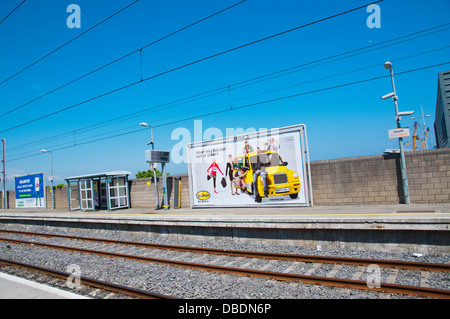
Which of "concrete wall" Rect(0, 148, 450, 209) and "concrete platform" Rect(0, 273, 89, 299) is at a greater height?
"concrete wall" Rect(0, 148, 450, 209)

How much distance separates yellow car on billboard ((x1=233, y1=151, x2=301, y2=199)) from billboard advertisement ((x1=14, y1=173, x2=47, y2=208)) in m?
23.6

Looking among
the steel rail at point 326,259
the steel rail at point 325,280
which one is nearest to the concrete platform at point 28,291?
the steel rail at point 325,280

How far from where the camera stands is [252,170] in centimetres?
1562

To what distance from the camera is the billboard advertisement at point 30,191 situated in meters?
30.0

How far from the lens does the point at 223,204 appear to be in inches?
662

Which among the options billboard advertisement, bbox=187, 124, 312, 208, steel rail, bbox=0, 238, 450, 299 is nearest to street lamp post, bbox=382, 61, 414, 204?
billboard advertisement, bbox=187, 124, 312, 208

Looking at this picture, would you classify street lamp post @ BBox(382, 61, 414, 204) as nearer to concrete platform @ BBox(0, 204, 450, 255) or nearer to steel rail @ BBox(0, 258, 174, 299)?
concrete platform @ BBox(0, 204, 450, 255)

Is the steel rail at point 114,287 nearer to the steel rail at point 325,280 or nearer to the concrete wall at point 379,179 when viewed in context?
the steel rail at point 325,280

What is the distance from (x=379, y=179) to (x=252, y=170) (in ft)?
19.1

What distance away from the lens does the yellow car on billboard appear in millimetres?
14491
